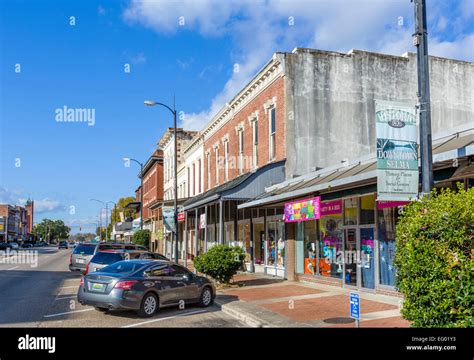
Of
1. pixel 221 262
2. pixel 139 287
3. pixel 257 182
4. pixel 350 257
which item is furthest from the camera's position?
pixel 257 182

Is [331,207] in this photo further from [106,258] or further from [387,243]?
[106,258]

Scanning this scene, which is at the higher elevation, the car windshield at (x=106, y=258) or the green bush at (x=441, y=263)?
the green bush at (x=441, y=263)

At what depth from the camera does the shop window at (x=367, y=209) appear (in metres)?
15.5

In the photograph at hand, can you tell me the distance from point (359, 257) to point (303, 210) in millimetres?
→ 2808

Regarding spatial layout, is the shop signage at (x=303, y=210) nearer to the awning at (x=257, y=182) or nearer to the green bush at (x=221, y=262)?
the green bush at (x=221, y=262)

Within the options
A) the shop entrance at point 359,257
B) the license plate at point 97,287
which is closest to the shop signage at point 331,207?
the shop entrance at point 359,257

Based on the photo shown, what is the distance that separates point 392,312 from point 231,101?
18696 mm

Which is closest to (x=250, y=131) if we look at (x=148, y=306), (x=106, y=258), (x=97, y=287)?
(x=106, y=258)

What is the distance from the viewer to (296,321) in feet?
36.7

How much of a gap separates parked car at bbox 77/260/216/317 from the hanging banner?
21.0 ft

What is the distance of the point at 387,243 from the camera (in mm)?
14586

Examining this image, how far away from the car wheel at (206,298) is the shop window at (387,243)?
5.10 metres

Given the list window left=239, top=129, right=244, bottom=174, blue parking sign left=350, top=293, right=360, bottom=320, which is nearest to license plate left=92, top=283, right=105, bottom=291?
blue parking sign left=350, top=293, right=360, bottom=320

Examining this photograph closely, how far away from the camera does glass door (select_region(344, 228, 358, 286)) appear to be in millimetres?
16297
